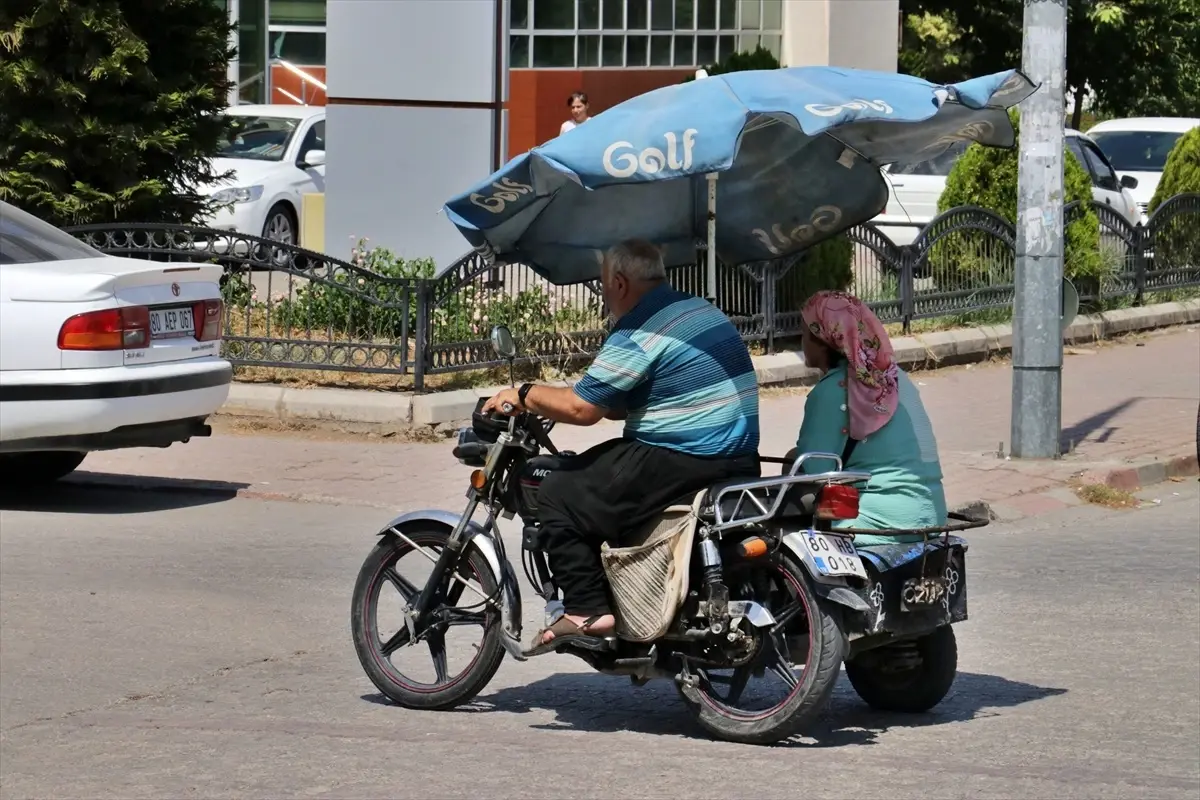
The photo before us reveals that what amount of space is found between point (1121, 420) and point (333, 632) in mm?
7346

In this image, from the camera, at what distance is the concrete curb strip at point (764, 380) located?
39.3 ft

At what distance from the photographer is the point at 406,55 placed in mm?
14281

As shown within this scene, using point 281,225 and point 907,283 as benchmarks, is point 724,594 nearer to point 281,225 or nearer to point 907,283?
point 907,283

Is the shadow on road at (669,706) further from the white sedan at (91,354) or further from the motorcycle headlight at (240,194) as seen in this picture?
the motorcycle headlight at (240,194)

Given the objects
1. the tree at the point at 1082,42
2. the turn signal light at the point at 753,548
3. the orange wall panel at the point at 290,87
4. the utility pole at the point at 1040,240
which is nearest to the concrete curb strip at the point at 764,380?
the utility pole at the point at 1040,240

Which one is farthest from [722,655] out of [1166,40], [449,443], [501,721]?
[1166,40]

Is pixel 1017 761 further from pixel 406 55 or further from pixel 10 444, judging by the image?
pixel 406 55

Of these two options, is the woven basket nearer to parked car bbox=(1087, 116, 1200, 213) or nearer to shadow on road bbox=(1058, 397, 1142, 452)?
shadow on road bbox=(1058, 397, 1142, 452)

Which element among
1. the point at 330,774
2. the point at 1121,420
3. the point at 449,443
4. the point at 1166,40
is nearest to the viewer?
the point at 330,774

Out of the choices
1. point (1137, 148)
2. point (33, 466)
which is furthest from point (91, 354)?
point (1137, 148)

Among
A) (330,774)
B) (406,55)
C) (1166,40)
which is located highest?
(1166,40)

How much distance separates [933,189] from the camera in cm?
1945

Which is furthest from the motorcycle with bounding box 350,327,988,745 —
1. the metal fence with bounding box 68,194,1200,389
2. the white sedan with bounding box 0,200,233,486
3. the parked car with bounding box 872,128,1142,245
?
the parked car with bounding box 872,128,1142,245

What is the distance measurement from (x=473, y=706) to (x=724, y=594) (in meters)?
1.16
